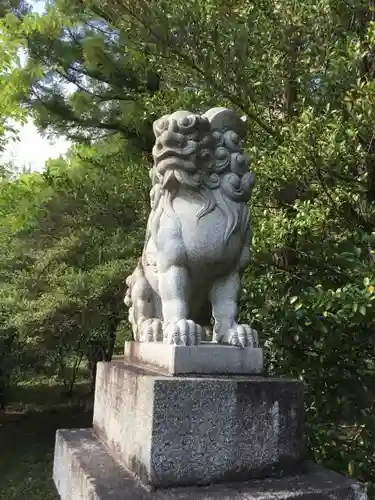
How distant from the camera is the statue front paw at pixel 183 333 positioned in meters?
2.26

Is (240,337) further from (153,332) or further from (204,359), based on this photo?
(153,332)

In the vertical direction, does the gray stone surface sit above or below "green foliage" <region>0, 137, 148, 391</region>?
below

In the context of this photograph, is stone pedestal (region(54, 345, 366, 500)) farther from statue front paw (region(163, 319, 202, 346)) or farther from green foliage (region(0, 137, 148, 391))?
green foliage (region(0, 137, 148, 391))

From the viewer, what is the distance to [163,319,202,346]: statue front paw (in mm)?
2258

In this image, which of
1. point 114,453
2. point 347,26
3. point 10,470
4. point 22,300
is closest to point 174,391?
point 114,453

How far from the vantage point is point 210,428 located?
2117mm

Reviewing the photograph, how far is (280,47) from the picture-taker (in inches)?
163

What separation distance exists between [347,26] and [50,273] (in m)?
4.81

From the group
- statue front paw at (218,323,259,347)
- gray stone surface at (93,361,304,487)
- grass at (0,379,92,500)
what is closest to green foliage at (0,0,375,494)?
statue front paw at (218,323,259,347)

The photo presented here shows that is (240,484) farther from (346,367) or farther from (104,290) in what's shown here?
(104,290)

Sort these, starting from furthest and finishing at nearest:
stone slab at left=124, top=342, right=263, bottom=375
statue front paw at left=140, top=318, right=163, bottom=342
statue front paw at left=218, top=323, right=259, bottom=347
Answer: statue front paw at left=140, top=318, right=163, bottom=342 < statue front paw at left=218, top=323, right=259, bottom=347 < stone slab at left=124, top=342, right=263, bottom=375

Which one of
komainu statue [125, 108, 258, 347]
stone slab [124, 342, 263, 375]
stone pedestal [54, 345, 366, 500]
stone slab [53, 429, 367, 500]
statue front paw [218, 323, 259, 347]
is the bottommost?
stone slab [53, 429, 367, 500]

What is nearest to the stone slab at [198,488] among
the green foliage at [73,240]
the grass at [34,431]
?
the green foliage at [73,240]

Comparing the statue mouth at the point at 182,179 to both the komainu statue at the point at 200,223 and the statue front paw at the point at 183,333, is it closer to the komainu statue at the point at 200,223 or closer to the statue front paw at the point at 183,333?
the komainu statue at the point at 200,223
